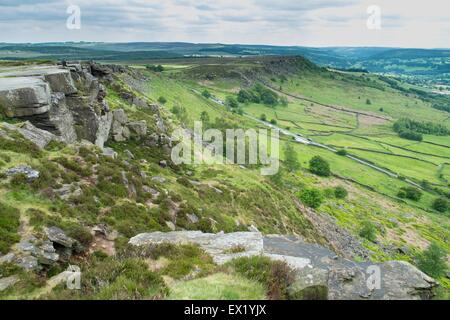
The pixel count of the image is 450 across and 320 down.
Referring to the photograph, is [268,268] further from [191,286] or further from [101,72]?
[101,72]

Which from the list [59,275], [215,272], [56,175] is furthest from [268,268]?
[56,175]

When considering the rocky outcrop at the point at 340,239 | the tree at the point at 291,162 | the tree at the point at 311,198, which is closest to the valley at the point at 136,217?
the rocky outcrop at the point at 340,239

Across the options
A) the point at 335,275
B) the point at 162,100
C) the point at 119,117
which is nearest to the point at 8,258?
the point at 335,275

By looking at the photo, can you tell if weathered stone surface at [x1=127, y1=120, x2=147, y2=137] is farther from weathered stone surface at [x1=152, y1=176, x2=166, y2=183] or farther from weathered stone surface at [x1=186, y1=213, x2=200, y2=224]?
weathered stone surface at [x1=186, y1=213, x2=200, y2=224]

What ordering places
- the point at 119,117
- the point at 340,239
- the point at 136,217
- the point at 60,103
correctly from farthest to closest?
the point at 340,239 < the point at 119,117 < the point at 60,103 < the point at 136,217

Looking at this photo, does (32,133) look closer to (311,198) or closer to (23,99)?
(23,99)

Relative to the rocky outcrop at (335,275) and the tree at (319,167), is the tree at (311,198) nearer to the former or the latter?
the tree at (319,167)
